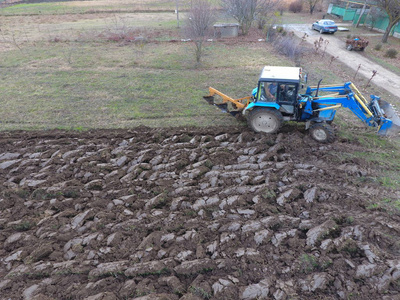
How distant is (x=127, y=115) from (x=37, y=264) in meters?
6.09

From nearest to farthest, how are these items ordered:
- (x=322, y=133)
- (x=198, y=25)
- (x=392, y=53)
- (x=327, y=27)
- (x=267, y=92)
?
(x=322, y=133)
(x=267, y=92)
(x=198, y=25)
(x=392, y=53)
(x=327, y=27)

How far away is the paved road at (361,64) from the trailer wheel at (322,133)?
5382mm

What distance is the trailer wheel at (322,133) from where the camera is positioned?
7816 millimetres

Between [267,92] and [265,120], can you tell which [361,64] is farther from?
[265,120]

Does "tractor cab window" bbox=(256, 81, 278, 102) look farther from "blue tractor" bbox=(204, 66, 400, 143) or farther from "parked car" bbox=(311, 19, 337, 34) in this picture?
"parked car" bbox=(311, 19, 337, 34)

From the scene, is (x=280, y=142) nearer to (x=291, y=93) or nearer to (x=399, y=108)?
(x=291, y=93)

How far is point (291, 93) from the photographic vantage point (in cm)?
790

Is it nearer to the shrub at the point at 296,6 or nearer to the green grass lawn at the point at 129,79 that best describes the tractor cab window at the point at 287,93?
the green grass lawn at the point at 129,79

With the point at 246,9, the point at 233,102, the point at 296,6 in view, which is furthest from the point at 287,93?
the point at 296,6

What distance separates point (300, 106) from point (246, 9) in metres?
16.1

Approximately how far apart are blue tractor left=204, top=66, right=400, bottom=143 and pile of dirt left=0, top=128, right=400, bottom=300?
46 centimetres

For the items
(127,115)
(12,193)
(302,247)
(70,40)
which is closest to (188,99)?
(127,115)

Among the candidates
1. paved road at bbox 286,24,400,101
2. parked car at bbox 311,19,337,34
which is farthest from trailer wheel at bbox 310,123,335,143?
parked car at bbox 311,19,337,34

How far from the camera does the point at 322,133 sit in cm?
790
